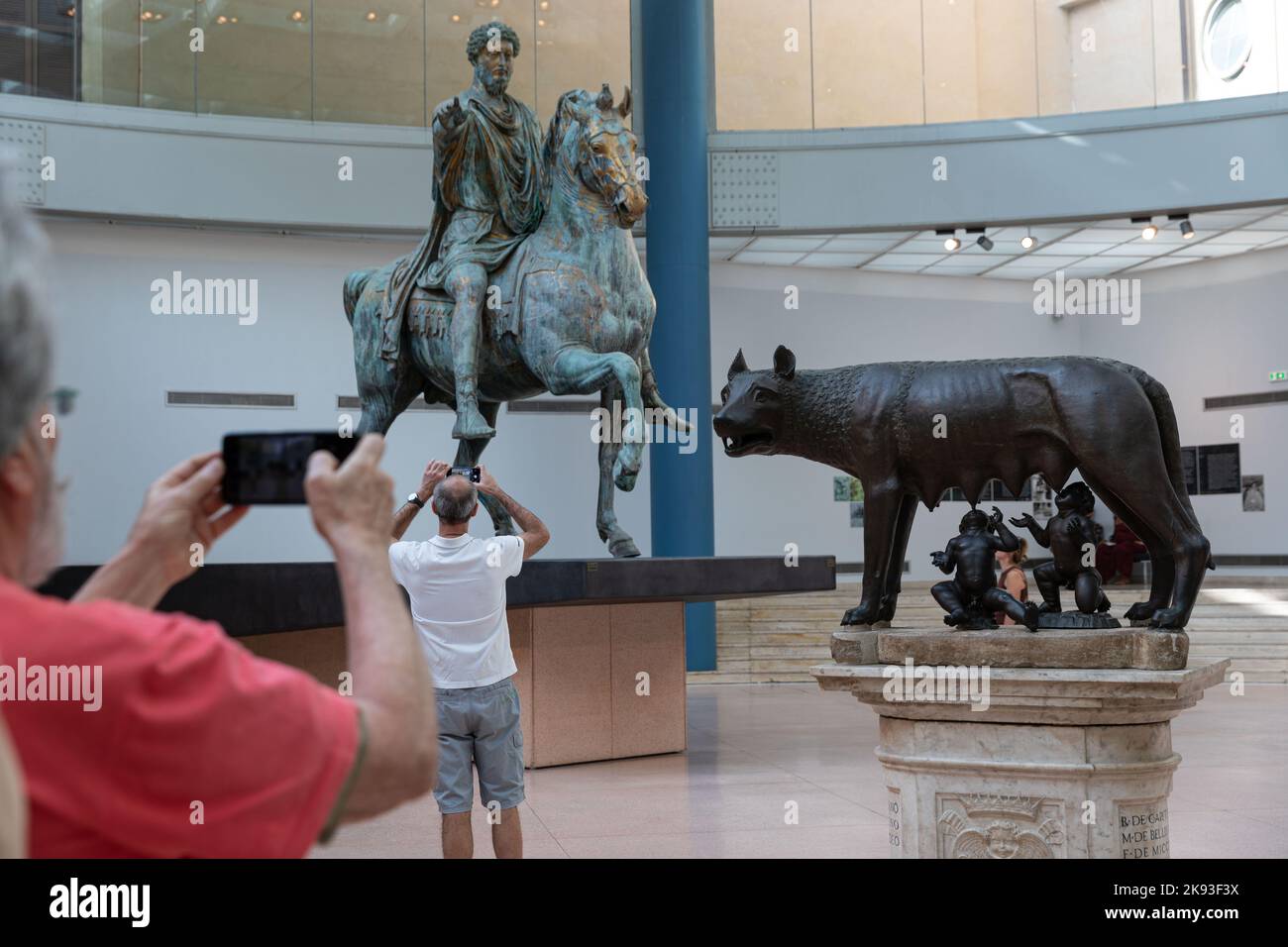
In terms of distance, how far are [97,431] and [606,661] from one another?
8184mm

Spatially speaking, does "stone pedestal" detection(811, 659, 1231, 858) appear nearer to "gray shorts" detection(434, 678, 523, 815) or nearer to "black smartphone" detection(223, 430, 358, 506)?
"gray shorts" detection(434, 678, 523, 815)

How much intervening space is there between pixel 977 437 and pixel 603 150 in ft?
13.2

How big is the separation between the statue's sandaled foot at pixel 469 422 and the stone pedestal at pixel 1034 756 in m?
4.22

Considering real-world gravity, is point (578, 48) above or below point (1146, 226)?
above

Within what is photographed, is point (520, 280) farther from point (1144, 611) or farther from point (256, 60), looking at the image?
point (256, 60)

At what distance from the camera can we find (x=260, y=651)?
8.18 meters

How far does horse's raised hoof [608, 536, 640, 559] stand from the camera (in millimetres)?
7750

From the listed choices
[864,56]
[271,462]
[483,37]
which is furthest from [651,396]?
[864,56]

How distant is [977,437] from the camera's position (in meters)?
3.98

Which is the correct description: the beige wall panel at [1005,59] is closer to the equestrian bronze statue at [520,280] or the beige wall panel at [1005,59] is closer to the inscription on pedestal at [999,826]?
the equestrian bronze statue at [520,280]

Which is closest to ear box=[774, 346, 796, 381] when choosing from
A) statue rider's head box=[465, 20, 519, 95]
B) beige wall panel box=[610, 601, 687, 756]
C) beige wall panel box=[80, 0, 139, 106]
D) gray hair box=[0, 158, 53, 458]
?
gray hair box=[0, 158, 53, 458]
